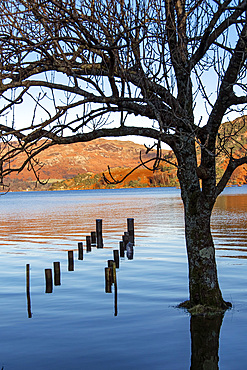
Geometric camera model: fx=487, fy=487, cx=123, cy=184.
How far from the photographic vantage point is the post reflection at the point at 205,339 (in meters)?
12.2

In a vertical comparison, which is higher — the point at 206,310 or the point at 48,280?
the point at 206,310

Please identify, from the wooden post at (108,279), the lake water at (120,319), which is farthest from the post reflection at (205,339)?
the wooden post at (108,279)

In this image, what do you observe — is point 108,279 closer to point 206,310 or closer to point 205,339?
point 205,339

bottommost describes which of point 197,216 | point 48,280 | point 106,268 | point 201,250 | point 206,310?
point 48,280

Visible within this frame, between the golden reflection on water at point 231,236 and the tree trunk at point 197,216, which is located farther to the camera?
the golden reflection on water at point 231,236

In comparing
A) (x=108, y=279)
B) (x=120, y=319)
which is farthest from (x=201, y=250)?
(x=108, y=279)

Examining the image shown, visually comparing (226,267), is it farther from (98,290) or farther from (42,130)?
(42,130)

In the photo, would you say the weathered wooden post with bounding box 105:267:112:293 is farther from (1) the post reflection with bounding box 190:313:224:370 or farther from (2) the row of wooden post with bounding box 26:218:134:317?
(1) the post reflection with bounding box 190:313:224:370

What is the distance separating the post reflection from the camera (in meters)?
12.2

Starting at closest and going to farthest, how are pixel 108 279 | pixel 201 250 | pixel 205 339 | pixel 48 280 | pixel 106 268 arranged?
pixel 201 250 → pixel 205 339 → pixel 106 268 → pixel 108 279 → pixel 48 280

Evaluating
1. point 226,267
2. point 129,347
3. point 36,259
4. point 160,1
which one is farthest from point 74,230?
point 160,1

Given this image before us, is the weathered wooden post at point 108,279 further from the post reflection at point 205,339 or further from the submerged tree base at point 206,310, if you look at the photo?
the submerged tree base at point 206,310

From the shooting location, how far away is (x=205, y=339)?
13461 mm

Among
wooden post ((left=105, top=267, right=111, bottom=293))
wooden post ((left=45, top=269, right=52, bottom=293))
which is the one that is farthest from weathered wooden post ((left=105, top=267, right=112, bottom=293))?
wooden post ((left=45, top=269, right=52, bottom=293))
